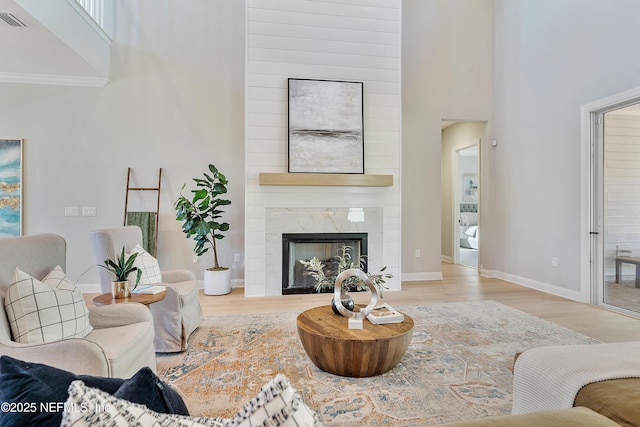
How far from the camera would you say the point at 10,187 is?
4.42m

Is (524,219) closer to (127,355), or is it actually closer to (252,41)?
(252,41)

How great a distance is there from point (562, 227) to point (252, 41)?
4825 mm

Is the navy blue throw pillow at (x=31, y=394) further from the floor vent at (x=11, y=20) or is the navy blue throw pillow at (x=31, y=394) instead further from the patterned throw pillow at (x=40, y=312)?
the floor vent at (x=11, y=20)

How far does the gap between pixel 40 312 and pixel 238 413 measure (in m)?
1.71

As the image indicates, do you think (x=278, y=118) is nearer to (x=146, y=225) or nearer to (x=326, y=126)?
(x=326, y=126)

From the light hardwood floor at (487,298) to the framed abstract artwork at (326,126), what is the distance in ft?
5.78

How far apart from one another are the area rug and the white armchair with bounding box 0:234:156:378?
0.47m

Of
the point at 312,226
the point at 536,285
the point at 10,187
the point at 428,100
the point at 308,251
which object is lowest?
the point at 536,285

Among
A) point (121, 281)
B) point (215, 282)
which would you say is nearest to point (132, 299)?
point (121, 281)

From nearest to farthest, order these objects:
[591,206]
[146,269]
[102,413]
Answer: [102,413], [146,269], [591,206]

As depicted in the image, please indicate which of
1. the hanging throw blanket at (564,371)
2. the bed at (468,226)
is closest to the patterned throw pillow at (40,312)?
the hanging throw blanket at (564,371)

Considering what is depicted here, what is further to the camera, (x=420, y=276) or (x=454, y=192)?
(x=454, y=192)

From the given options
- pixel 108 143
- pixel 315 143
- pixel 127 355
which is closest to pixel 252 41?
pixel 315 143

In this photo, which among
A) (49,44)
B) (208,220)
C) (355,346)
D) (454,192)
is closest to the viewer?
(355,346)
